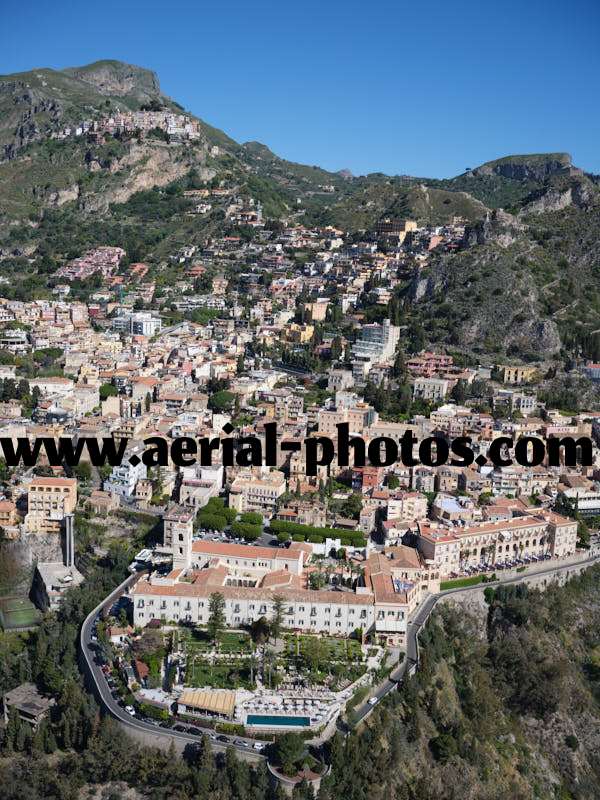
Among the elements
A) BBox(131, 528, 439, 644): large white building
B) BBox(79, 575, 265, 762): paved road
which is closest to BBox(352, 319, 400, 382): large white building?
BBox(131, 528, 439, 644): large white building

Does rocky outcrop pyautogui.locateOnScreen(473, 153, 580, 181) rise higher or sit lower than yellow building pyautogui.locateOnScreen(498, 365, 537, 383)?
higher

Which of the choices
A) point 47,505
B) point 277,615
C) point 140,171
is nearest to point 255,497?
point 47,505

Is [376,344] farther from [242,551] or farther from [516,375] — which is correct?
[242,551]

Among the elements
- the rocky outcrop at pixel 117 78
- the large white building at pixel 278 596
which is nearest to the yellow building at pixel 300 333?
the large white building at pixel 278 596

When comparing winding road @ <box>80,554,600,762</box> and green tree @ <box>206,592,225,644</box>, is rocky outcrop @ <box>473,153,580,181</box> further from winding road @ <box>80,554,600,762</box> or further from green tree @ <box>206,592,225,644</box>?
green tree @ <box>206,592,225,644</box>

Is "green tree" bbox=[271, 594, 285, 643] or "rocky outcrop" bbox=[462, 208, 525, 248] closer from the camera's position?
"green tree" bbox=[271, 594, 285, 643]

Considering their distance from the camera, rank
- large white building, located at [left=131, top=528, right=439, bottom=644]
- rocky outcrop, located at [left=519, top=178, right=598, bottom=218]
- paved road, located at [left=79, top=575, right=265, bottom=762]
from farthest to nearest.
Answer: rocky outcrop, located at [left=519, top=178, right=598, bottom=218] → large white building, located at [left=131, top=528, right=439, bottom=644] → paved road, located at [left=79, top=575, right=265, bottom=762]

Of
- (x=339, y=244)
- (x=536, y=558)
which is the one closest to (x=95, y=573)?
(x=536, y=558)

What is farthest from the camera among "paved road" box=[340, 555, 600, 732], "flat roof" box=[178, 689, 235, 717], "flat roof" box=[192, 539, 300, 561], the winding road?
"flat roof" box=[192, 539, 300, 561]

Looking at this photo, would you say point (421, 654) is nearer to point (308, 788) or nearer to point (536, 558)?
point (308, 788)
